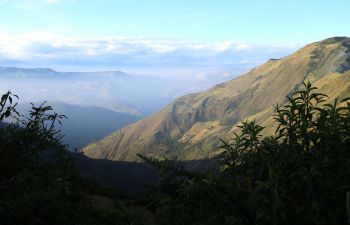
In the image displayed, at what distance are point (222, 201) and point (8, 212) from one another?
2563 millimetres

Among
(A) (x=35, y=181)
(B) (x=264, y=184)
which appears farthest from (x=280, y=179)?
(A) (x=35, y=181)

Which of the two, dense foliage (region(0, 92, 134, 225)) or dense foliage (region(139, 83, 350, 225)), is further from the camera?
dense foliage (region(0, 92, 134, 225))

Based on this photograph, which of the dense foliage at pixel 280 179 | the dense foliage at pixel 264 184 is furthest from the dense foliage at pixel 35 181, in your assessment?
the dense foliage at pixel 280 179

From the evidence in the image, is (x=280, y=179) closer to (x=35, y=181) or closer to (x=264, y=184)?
(x=264, y=184)

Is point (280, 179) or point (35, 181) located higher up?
point (280, 179)

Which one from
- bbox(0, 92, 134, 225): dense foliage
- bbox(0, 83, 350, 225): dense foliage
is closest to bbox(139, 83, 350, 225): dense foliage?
bbox(0, 83, 350, 225): dense foliage

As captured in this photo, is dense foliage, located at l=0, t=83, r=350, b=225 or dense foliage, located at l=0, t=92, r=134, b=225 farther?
dense foliage, located at l=0, t=92, r=134, b=225

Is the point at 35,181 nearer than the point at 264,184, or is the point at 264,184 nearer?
the point at 264,184

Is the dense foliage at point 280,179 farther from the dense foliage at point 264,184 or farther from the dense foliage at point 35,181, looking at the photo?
the dense foliage at point 35,181

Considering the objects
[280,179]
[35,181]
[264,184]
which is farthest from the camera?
[35,181]

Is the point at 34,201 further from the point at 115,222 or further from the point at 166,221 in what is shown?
the point at 166,221

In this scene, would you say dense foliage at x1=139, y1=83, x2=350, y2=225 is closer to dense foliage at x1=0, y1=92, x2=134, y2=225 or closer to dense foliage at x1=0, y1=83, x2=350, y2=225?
dense foliage at x1=0, y1=83, x2=350, y2=225

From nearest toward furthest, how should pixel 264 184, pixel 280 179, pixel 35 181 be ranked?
pixel 264 184 → pixel 280 179 → pixel 35 181

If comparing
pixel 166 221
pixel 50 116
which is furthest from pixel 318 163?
pixel 50 116
